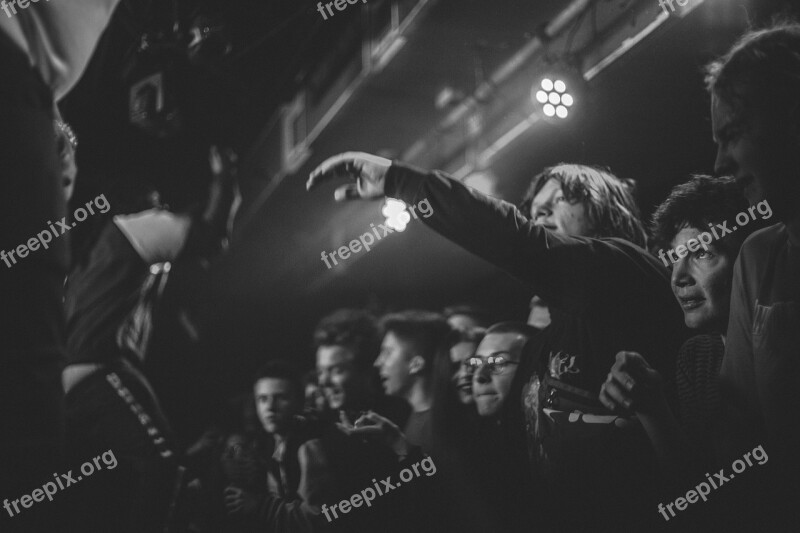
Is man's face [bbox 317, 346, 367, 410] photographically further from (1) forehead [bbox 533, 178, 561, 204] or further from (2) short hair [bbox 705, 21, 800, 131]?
(2) short hair [bbox 705, 21, 800, 131]

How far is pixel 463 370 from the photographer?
2793 millimetres

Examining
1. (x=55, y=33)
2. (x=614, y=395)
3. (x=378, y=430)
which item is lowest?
(x=614, y=395)

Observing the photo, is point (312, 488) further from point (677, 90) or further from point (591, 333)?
point (677, 90)

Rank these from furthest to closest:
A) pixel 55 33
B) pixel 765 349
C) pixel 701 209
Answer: pixel 701 209
pixel 765 349
pixel 55 33

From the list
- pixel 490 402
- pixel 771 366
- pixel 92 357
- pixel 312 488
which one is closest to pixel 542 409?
pixel 490 402

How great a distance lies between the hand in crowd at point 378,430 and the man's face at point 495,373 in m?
0.35

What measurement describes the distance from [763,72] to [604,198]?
62 cm

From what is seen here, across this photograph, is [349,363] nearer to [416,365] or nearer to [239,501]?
[416,365]

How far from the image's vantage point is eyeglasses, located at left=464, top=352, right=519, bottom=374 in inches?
105

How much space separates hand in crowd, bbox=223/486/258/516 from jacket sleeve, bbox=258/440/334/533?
0.05m

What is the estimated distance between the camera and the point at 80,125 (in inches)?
141

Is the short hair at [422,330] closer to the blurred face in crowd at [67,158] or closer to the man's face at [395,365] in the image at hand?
the man's face at [395,365]

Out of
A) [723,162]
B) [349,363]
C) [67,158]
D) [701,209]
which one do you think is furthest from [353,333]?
[723,162]

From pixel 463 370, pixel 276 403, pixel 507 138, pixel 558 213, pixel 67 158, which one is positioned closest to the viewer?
pixel 558 213
